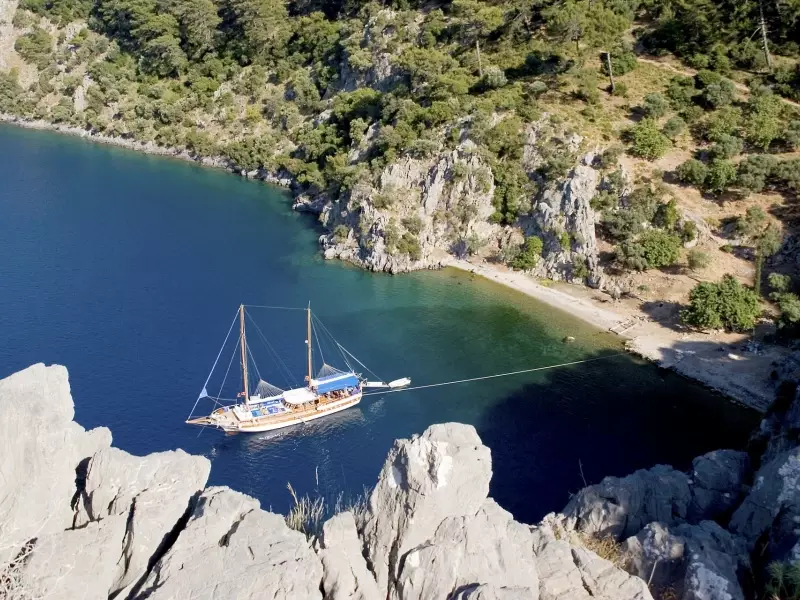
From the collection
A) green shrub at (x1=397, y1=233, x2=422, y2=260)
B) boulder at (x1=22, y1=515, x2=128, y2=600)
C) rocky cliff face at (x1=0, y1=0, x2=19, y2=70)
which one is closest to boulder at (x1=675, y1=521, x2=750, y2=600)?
boulder at (x1=22, y1=515, x2=128, y2=600)

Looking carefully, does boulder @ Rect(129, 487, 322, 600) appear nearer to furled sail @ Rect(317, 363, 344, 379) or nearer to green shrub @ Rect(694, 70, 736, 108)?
furled sail @ Rect(317, 363, 344, 379)

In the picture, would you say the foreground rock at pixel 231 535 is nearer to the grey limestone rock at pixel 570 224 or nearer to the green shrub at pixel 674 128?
the grey limestone rock at pixel 570 224

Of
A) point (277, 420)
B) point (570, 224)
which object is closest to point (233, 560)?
point (277, 420)

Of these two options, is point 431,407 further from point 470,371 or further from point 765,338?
point 765,338

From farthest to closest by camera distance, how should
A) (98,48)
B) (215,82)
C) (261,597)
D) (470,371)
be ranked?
(98,48)
(215,82)
(470,371)
(261,597)

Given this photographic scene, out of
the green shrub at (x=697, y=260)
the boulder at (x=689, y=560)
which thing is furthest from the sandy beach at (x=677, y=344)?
the boulder at (x=689, y=560)

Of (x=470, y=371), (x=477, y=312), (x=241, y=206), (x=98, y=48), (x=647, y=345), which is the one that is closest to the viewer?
(x=470, y=371)

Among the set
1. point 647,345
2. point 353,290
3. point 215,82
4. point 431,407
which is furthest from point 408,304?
point 215,82
